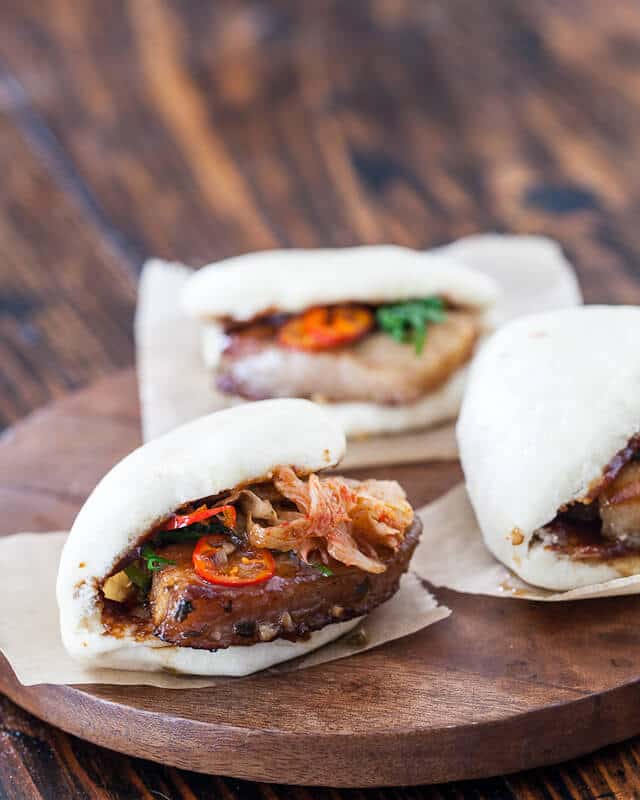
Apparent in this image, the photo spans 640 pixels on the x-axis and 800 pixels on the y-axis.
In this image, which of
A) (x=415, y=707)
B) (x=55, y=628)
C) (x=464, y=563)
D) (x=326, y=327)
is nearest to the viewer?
(x=415, y=707)

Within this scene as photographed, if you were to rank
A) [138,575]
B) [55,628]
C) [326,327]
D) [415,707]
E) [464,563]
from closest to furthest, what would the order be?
[415,707] → [138,575] → [55,628] → [464,563] → [326,327]

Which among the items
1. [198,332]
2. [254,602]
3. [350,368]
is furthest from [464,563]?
[198,332]

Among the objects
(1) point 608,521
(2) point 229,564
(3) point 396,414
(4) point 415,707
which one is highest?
(3) point 396,414

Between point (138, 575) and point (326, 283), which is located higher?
point (326, 283)

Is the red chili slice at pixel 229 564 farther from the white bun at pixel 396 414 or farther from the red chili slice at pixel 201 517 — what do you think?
the white bun at pixel 396 414

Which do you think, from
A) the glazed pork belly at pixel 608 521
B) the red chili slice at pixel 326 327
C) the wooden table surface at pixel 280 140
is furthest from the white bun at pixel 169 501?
the wooden table surface at pixel 280 140

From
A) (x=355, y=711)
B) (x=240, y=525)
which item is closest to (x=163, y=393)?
(x=240, y=525)

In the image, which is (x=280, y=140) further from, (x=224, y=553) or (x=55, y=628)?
(x=224, y=553)
